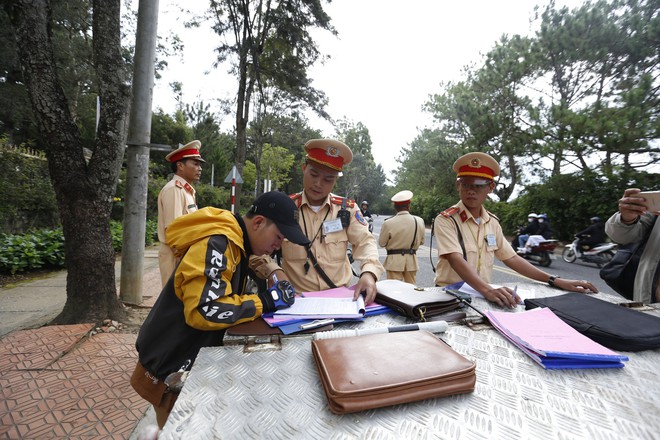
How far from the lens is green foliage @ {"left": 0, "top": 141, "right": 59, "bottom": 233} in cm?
664

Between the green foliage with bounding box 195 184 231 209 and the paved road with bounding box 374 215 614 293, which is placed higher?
the green foliage with bounding box 195 184 231 209

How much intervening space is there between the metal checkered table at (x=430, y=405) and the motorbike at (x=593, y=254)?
8836 mm

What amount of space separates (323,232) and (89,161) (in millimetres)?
2712

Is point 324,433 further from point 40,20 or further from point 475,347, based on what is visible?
point 40,20

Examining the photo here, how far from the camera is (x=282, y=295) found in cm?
136

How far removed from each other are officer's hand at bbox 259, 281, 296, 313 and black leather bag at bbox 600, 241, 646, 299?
7.56ft

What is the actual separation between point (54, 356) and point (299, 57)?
12063 mm

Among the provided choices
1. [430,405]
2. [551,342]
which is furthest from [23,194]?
[551,342]

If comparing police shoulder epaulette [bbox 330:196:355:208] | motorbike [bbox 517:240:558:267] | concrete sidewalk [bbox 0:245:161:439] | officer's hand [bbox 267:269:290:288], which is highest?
police shoulder epaulette [bbox 330:196:355:208]

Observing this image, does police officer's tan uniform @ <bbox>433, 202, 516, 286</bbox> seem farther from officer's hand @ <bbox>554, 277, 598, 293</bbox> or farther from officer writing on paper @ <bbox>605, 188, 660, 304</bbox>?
officer writing on paper @ <bbox>605, 188, 660, 304</bbox>

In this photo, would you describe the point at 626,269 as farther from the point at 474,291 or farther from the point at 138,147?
the point at 138,147

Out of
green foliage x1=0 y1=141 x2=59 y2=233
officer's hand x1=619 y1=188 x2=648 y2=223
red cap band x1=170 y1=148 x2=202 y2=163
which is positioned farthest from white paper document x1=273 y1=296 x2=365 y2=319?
green foliage x1=0 y1=141 x2=59 y2=233

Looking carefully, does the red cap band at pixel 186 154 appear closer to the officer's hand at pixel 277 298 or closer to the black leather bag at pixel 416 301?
the officer's hand at pixel 277 298

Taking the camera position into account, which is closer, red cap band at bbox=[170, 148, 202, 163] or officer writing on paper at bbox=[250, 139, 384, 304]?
officer writing on paper at bbox=[250, 139, 384, 304]
